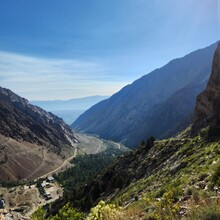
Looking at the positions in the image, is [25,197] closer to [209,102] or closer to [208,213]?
[209,102]

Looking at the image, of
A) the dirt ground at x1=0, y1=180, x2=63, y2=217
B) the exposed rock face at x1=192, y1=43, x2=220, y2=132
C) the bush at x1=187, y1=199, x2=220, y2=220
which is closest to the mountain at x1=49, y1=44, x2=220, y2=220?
the exposed rock face at x1=192, y1=43, x2=220, y2=132

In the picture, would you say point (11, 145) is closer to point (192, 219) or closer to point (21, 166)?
point (21, 166)

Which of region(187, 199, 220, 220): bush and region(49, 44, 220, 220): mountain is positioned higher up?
region(187, 199, 220, 220): bush

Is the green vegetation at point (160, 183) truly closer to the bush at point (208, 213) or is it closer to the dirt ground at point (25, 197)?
the bush at point (208, 213)

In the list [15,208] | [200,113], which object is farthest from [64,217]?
[15,208]

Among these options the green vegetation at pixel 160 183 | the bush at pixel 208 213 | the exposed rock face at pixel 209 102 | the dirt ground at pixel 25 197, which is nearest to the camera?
the bush at pixel 208 213

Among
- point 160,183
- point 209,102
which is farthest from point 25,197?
point 160,183

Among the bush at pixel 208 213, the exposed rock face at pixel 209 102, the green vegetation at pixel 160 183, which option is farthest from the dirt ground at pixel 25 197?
the bush at pixel 208 213

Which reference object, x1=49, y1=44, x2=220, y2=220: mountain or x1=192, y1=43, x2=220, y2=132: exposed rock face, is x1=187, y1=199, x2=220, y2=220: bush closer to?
x1=49, y1=44, x2=220, y2=220: mountain
